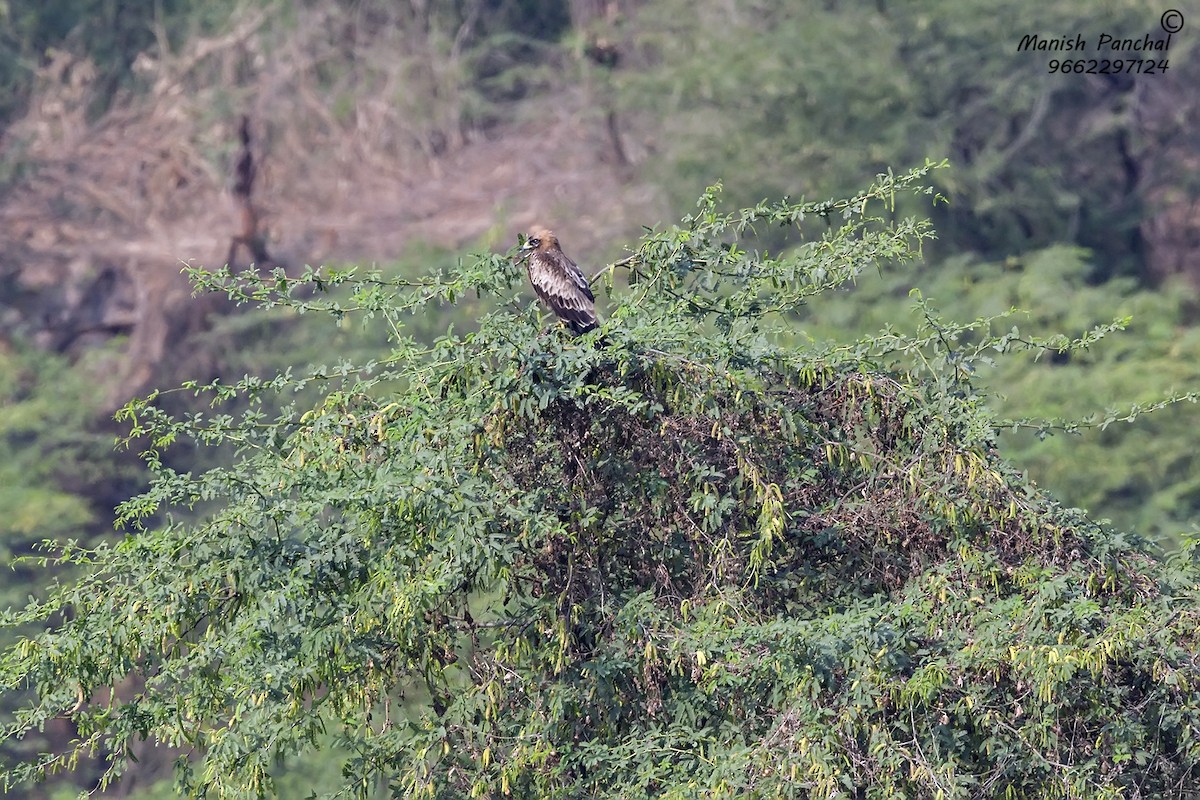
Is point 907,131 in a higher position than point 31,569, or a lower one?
higher

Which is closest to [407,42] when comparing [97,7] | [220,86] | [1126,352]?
[220,86]

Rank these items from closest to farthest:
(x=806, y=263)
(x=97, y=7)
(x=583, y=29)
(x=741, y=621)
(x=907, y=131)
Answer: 1. (x=741, y=621)
2. (x=806, y=263)
3. (x=907, y=131)
4. (x=583, y=29)
5. (x=97, y=7)

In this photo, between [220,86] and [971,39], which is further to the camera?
[220,86]

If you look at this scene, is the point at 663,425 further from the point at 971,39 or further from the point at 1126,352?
the point at 971,39

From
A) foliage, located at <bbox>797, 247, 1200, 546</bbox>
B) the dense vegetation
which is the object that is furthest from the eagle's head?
foliage, located at <bbox>797, 247, 1200, 546</bbox>

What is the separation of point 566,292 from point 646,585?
1.42 meters

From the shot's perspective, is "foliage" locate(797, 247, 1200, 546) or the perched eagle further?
"foliage" locate(797, 247, 1200, 546)

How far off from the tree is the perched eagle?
62cm

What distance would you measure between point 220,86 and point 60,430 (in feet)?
16.8

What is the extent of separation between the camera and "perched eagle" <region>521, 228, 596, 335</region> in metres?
6.51

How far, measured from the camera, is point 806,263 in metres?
5.87

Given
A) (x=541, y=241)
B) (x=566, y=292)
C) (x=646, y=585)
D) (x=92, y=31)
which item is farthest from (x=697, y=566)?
(x=92, y=31)

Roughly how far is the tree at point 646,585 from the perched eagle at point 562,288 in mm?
620

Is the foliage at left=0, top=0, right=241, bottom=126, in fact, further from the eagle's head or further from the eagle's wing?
the eagle's wing
